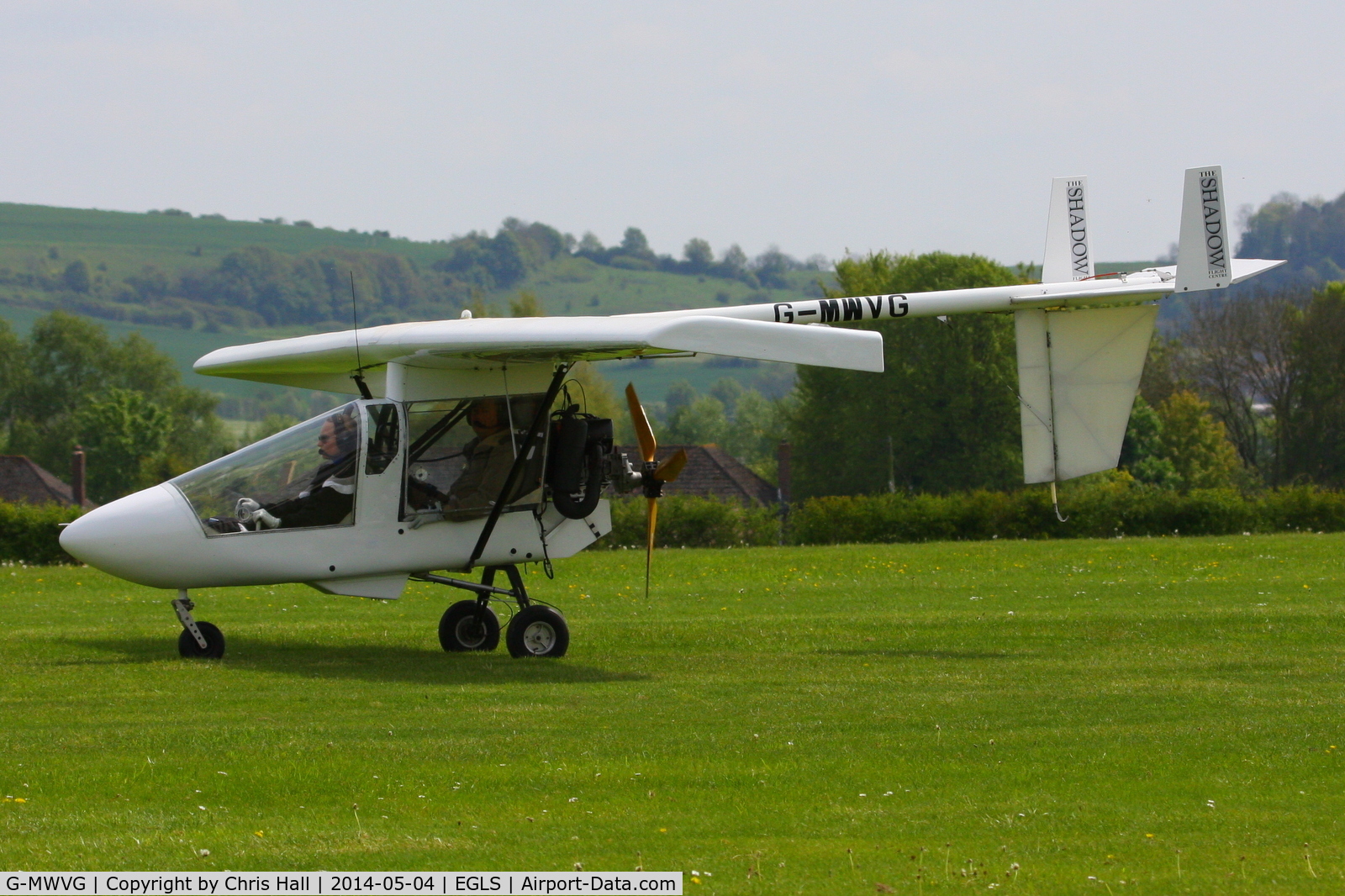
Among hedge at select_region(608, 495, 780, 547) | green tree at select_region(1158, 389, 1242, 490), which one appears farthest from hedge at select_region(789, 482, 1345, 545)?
green tree at select_region(1158, 389, 1242, 490)

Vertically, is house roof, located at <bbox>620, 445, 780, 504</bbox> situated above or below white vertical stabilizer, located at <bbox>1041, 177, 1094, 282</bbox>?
below

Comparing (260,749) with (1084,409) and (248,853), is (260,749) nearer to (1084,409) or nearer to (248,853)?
(248,853)

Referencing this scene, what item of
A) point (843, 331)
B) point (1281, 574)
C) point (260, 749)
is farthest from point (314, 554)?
point (1281, 574)

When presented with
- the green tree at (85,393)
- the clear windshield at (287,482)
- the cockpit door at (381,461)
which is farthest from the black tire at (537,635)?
the green tree at (85,393)

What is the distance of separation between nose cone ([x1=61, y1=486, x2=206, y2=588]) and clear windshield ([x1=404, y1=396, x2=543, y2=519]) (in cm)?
184

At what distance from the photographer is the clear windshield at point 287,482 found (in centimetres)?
1247

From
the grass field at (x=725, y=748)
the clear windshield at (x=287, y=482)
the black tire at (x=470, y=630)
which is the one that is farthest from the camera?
the black tire at (x=470, y=630)

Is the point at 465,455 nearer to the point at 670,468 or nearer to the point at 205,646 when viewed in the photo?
the point at 670,468

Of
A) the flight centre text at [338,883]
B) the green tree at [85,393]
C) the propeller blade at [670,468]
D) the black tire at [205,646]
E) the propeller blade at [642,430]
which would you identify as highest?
the green tree at [85,393]

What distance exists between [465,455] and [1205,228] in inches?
300

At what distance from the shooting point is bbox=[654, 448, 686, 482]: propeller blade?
1335 cm

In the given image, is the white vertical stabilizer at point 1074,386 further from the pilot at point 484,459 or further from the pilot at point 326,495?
the pilot at point 326,495

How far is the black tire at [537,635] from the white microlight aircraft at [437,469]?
17 millimetres

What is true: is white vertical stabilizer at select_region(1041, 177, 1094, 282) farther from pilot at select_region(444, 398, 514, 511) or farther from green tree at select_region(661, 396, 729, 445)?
green tree at select_region(661, 396, 729, 445)
